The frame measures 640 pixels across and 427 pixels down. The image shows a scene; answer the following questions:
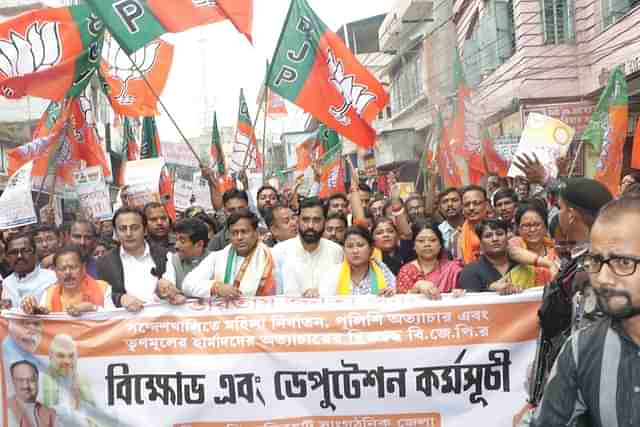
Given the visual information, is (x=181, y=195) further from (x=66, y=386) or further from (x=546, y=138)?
(x=66, y=386)

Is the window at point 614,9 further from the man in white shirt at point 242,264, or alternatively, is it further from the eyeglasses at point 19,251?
the eyeglasses at point 19,251

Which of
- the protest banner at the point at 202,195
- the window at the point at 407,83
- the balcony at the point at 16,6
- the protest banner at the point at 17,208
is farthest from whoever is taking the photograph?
the window at the point at 407,83

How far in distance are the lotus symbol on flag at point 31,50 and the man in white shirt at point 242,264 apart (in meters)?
3.45

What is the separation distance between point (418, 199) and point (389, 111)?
94.2 feet

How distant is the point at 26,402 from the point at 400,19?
2686 centimetres

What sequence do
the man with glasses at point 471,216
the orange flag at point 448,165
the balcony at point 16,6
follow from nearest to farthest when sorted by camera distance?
the man with glasses at point 471,216 → the orange flag at point 448,165 → the balcony at point 16,6

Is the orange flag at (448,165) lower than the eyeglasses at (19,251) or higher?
higher

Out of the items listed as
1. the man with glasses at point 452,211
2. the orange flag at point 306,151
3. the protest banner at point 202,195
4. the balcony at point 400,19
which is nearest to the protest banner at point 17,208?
the man with glasses at point 452,211

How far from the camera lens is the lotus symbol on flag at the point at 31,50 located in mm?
6879

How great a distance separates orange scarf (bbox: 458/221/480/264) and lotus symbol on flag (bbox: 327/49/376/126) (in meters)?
1.87

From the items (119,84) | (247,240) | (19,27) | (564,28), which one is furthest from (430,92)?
(247,240)

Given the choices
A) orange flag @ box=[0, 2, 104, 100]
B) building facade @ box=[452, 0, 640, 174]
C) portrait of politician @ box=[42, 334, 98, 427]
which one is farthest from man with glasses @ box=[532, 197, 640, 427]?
building facade @ box=[452, 0, 640, 174]

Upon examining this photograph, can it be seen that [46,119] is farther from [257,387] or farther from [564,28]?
[564,28]

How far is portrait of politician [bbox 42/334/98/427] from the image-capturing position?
3.97 meters
